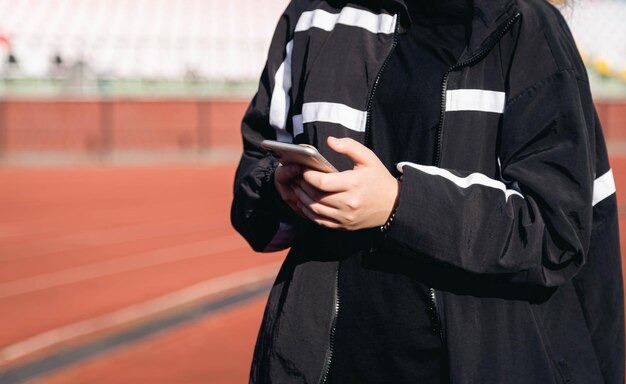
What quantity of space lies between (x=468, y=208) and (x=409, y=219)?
94 mm

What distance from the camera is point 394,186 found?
1.45 meters

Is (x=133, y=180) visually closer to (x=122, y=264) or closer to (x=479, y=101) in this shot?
(x=122, y=264)

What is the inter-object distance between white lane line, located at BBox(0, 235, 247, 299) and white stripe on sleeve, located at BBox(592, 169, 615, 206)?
22.3 ft

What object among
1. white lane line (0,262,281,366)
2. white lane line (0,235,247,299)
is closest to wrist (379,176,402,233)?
white lane line (0,262,281,366)

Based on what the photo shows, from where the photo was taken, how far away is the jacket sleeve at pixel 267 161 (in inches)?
68.5

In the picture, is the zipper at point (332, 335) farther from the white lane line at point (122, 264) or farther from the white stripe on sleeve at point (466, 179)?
the white lane line at point (122, 264)

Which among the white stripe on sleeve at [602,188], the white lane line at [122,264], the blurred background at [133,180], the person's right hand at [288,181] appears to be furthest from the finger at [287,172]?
the white lane line at [122,264]

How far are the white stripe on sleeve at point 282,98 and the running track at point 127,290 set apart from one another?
3600 millimetres

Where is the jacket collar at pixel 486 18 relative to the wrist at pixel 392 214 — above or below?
above

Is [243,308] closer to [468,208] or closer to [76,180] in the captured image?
[468,208]

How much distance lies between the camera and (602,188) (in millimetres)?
1586

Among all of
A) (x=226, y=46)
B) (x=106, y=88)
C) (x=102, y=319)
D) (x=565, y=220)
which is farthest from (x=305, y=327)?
(x=226, y=46)

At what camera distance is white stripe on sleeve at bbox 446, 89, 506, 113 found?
152cm

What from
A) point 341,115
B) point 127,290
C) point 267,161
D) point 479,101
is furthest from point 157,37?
point 479,101
